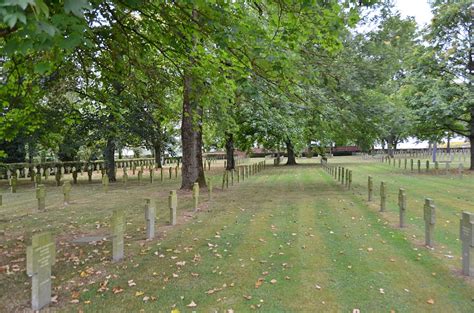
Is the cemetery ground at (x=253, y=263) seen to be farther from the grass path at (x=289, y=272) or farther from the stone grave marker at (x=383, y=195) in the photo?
the stone grave marker at (x=383, y=195)

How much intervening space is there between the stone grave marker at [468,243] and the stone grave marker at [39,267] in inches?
238

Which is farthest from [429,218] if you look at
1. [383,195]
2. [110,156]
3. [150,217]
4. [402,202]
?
[110,156]

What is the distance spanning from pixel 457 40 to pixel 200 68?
23.9 meters

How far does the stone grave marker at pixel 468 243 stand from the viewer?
19.7ft

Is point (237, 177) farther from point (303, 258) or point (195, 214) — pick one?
point (303, 258)

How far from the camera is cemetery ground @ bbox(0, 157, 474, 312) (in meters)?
5.23

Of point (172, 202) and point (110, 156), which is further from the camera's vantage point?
point (110, 156)

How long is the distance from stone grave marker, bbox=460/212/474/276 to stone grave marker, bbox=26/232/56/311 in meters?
6.05

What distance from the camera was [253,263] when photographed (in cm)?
689

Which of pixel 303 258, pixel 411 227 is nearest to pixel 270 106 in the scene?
pixel 411 227

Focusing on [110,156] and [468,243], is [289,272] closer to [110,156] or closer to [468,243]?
[468,243]

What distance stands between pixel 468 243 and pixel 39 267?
20.2 feet

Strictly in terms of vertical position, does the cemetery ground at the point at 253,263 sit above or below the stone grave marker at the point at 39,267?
below

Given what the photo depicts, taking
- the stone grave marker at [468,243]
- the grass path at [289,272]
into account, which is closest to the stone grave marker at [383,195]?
the grass path at [289,272]
